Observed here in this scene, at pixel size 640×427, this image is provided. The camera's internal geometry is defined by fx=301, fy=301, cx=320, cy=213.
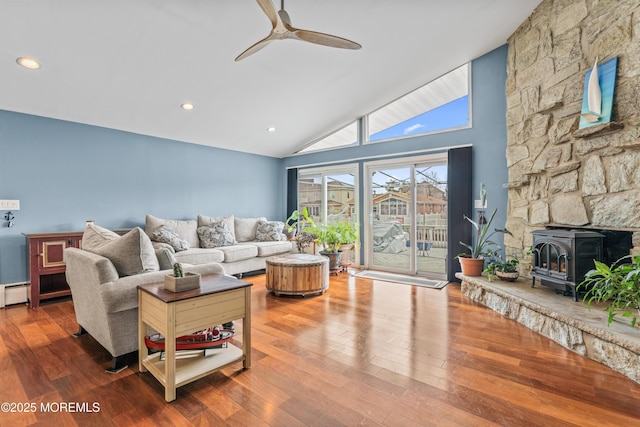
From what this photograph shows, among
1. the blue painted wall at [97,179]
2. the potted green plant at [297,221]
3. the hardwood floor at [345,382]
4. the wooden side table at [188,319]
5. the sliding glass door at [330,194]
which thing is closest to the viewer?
the hardwood floor at [345,382]

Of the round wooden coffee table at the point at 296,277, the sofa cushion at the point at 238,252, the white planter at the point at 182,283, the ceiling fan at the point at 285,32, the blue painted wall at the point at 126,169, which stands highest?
the ceiling fan at the point at 285,32

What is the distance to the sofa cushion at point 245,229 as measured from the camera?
573cm

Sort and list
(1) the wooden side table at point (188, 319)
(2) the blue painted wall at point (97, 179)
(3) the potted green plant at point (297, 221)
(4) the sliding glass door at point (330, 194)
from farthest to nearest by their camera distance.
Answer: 1. (3) the potted green plant at point (297, 221)
2. (4) the sliding glass door at point (330, 194)
3. (2) the blue painted wall at point (97, 179)
4. (1) the wooden side table at point (188, 319)

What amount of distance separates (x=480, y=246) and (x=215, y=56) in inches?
161

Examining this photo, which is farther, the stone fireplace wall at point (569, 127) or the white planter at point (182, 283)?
the stone fireplace wall at point (569, 127)

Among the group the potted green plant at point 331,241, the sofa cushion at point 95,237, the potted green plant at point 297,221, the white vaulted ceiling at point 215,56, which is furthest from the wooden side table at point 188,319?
the potted green plant at point 297,221

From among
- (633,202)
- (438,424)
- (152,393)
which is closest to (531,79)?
(633,202)

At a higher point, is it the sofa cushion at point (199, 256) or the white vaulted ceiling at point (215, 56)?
the white vaulted ceiling at point (215, 56)

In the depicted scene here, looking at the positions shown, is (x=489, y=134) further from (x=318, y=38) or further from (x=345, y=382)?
(x=345, y=382)

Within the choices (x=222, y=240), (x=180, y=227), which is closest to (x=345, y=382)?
(x=222, y=240)

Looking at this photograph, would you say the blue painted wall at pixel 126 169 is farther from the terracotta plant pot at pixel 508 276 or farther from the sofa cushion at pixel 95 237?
the sofa cushion at pixel 95 237

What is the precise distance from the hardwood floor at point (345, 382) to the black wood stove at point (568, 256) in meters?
0.63

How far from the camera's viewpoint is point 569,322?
8.03ft

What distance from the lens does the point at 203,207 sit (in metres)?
5.67
